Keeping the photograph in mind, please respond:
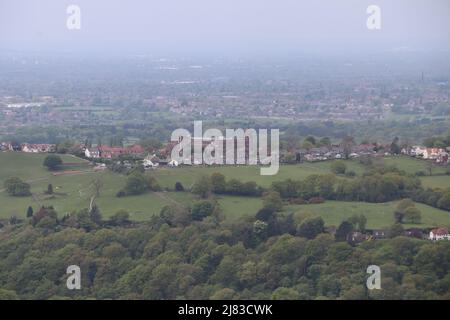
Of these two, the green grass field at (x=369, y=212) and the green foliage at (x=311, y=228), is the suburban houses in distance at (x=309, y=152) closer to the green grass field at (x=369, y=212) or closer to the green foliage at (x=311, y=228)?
the green grass field at (x=369, y=212)

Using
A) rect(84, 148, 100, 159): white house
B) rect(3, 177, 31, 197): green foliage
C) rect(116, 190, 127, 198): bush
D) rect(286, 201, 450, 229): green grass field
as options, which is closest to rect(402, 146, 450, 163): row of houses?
rect(286, 201, 450, 229): green grass field

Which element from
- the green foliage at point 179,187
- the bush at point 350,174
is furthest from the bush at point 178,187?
the bush at point 350,174

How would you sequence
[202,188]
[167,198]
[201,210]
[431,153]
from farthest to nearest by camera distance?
[431,153]
[202,188]
[167,198]
[201,210]

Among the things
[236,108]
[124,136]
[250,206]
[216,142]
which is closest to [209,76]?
[236,108]

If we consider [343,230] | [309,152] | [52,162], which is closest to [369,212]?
[343,230]

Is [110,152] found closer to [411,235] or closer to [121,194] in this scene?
[121,194]

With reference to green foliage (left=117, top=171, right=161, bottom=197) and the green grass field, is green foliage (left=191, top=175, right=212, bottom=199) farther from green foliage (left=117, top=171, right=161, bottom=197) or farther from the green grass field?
the green grass field

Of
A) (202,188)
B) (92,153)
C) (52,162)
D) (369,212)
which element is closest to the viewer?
(369,212)

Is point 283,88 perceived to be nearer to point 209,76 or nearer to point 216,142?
point 209,76
